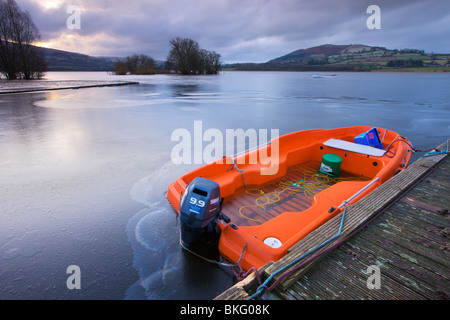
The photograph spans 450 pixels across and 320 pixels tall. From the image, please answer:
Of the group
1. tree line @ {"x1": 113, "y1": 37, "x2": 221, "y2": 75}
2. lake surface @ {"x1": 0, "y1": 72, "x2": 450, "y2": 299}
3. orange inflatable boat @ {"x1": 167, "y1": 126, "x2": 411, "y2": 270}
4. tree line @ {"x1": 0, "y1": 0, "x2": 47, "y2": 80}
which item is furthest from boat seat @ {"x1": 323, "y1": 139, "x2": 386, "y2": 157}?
tree line @ {"x1": 113, "y1": 37, "x2": 221, "y2": 75}

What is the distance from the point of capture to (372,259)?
4.86 feet

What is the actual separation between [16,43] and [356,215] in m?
31.3

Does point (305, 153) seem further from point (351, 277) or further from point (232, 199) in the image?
point (351, 277)

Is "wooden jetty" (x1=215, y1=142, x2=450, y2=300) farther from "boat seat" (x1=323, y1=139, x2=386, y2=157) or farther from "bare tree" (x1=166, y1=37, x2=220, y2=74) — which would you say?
"bare tree" (x1=166, y1=37, x2=220, y2=74)

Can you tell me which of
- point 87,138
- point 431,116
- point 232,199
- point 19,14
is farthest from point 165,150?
point 19,14

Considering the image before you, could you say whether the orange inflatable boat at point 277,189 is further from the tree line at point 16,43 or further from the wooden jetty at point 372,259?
the tree line at point 16,43

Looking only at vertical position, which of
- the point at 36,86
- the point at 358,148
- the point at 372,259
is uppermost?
the point at 36,86

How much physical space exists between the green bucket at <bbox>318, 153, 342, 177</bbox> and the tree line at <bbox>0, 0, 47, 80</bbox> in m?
29.6

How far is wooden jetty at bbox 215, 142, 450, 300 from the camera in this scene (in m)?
1.26

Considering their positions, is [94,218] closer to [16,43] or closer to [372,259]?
[372,259]

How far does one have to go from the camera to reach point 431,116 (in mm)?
9258

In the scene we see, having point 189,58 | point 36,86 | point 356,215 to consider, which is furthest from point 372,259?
point 189,58

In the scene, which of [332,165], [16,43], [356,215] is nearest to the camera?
[356,215]
